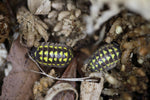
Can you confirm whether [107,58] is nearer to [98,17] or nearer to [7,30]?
[98,17]

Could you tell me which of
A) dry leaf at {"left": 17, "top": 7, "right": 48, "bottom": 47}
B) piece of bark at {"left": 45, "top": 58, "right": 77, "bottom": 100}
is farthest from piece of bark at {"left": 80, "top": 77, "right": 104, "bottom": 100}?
dry leaf at {"left": 17, "top": 7, "right": 48, "bottom": 47}

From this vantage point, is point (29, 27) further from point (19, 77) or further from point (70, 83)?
point (70, 83)

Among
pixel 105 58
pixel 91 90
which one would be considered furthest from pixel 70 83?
pixel 105 58

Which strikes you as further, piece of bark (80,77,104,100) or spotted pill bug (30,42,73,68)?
spotted pill bug (30,42,73,68)

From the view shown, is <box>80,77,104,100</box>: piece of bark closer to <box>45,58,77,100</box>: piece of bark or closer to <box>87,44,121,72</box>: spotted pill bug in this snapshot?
<box>45,58,77,100</box>: piece of bark

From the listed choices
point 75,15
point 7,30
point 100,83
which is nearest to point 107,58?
point 100,83
